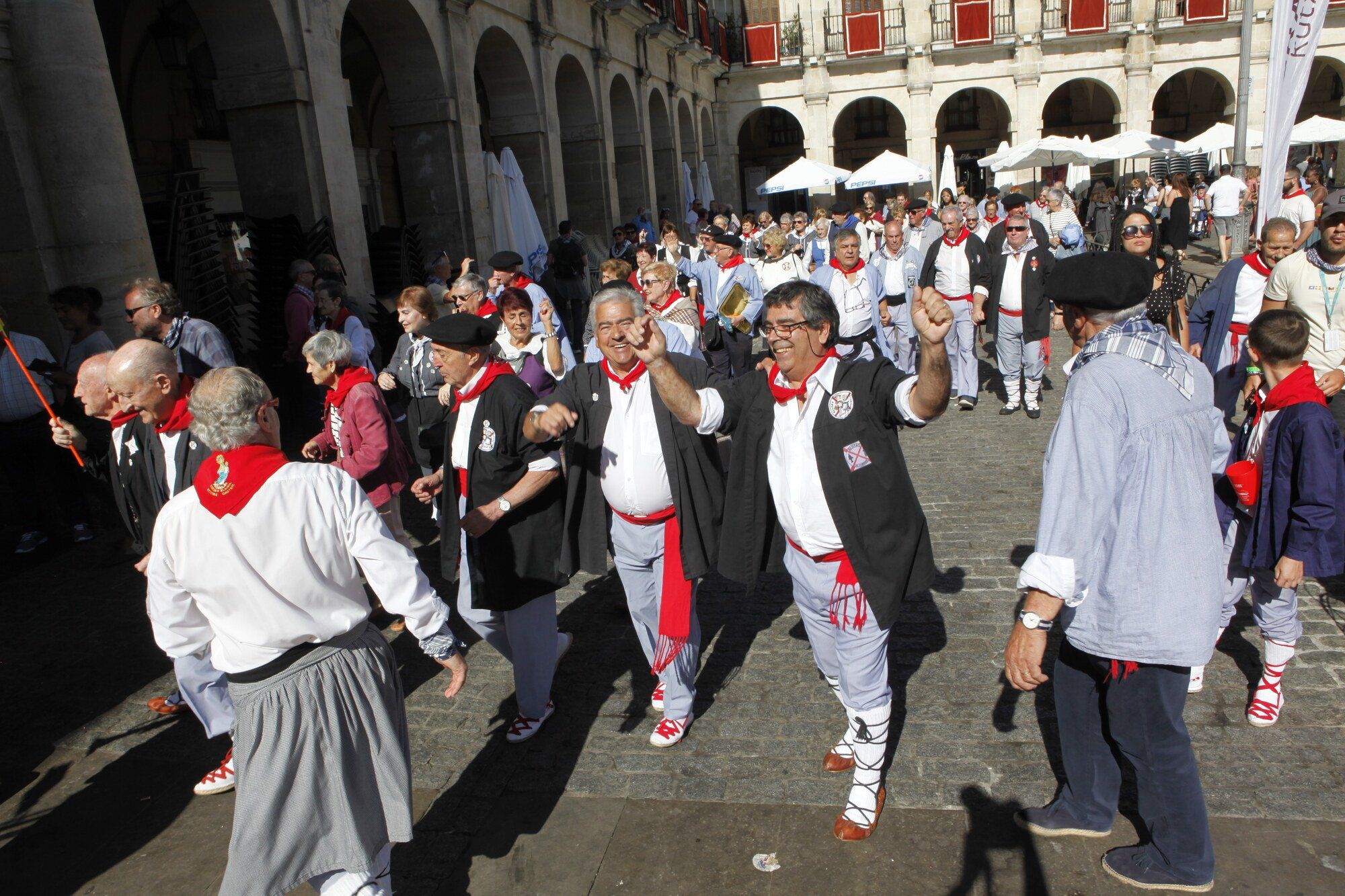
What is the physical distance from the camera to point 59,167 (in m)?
7.12

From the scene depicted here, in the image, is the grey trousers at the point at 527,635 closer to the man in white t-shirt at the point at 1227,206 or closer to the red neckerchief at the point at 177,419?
the red neckerchief at the point at 177,419

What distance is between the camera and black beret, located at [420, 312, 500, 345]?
3.71 metres

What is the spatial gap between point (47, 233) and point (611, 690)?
5864 mm

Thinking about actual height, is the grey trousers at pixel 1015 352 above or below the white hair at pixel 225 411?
below

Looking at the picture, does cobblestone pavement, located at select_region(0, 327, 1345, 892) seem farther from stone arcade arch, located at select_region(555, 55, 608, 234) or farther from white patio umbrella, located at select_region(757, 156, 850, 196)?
white patio umbrella, located at select_region(757, 156, 850, 196)

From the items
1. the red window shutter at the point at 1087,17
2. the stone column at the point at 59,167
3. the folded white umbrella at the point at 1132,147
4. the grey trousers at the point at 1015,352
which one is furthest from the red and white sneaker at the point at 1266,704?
the red window shutter at the point at 1087,17

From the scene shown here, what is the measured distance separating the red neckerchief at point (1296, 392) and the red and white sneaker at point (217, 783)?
4.44 m

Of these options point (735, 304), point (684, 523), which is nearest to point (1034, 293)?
point (735, 304)

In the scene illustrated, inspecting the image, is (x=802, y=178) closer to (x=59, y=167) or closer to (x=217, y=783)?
(x=59, y=167)

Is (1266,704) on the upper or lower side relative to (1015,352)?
lower

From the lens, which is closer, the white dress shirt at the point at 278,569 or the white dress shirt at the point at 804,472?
the white dress shirt at the point at 278,569

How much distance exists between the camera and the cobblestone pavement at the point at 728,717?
11.8 ft

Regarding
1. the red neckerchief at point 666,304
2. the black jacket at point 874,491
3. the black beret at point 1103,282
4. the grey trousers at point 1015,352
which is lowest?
the grey trousers at point 1015,352

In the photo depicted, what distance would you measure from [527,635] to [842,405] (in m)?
1.76
